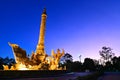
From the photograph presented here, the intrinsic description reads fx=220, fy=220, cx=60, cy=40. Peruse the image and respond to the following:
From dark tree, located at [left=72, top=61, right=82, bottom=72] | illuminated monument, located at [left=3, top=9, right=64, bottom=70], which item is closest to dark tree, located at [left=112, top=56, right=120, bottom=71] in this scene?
dark tree, located at [left=72, top=61, right=82, bottom=72]

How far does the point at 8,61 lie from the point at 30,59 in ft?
145

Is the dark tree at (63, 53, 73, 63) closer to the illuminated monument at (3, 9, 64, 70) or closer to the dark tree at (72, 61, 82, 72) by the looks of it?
the dark tree at (72, 61, 82, 72)

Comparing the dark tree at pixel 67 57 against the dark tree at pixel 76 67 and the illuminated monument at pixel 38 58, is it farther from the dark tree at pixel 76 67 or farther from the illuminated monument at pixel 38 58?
the illuminated monument at pixel 38 58

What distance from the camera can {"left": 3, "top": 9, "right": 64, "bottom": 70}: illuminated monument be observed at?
3619 centimetres

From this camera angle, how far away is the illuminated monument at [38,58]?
36188 millimetres

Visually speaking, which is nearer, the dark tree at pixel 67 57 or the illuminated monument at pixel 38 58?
the illuminated monument at pixel 38 58

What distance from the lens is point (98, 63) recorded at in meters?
96.9

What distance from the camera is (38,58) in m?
40.1

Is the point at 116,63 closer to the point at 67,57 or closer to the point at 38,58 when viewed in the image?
the point at 67,57

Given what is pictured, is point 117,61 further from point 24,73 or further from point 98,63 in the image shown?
point 24,73

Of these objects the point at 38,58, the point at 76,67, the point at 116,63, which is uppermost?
the point at 116,63

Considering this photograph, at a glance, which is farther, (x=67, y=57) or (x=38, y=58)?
(x=67, y=57)

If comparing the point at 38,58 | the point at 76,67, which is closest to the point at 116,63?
the point at 76,67

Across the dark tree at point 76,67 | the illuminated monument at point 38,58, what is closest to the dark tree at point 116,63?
the dark tree at point 76,67
